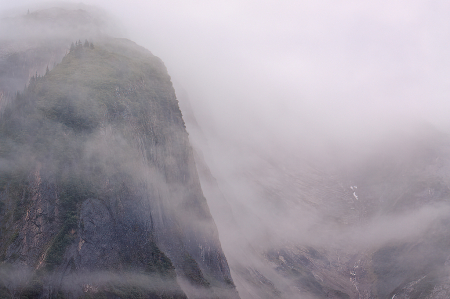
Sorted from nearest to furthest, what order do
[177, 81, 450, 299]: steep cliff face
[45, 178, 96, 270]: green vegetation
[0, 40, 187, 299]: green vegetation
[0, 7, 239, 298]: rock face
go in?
[45, 178, 96, 270]: green vegetation, [0, 7, 239, 298]: rock face, [0, 40, 187, 299]: green vegetation, [177, 81, 450, 299]: steep cliff face

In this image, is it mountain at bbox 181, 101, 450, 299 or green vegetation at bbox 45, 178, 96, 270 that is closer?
green vegetation at bbox 45, 178, 96, 270

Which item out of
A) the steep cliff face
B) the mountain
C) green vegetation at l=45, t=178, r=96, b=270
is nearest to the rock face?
green vegetation at l=45, t=178, r=96, b=270

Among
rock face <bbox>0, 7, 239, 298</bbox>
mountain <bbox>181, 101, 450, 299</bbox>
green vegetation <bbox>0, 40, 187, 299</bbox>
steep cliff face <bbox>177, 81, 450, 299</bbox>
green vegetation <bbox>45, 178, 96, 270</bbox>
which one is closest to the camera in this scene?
green vegetation <bbox>45, 178, 96, 270</bbox>

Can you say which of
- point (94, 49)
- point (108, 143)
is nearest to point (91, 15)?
point (94, 49)

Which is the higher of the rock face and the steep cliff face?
the rock face

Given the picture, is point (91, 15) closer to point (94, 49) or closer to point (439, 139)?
point (94, 49)

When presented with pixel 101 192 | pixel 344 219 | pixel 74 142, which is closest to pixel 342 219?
pixel 344 219

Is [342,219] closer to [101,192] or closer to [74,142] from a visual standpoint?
[101,192]

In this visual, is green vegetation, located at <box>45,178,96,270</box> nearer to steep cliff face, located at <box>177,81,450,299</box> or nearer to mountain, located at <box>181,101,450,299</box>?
mountain, located at <box>181,101,450,299</box>

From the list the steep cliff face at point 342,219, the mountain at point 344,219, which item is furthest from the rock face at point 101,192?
the steep cliff face at point 342,219
